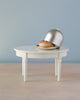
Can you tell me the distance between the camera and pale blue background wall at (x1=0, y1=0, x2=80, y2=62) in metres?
4.16

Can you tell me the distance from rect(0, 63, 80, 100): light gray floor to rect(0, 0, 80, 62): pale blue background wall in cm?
61

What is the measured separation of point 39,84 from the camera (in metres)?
2.77

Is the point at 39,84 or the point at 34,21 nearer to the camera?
the point at 39,84

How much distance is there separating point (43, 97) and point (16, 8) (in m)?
2.35

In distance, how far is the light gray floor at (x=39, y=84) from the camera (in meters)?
2.32

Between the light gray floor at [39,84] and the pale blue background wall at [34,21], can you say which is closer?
the light gray floor at [39,84]

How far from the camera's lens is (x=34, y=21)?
13.8ft

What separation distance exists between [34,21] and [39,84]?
177cm

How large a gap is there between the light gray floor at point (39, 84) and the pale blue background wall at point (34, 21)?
61 cm

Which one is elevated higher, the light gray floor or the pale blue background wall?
the pale blue background wall

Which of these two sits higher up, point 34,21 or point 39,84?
point 34,21

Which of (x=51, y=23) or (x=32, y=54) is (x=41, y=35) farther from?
(x=32, y=54)

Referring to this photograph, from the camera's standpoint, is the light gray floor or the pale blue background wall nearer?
the light gray floor

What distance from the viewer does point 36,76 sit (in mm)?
3195
